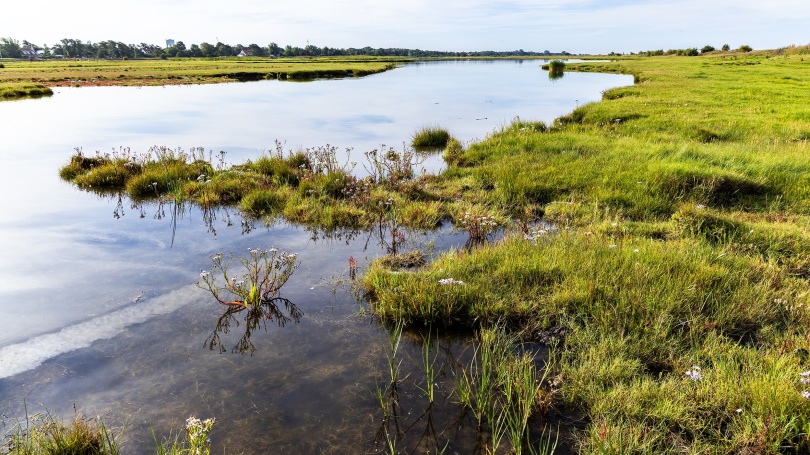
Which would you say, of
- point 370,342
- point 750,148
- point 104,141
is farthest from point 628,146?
point 104,141

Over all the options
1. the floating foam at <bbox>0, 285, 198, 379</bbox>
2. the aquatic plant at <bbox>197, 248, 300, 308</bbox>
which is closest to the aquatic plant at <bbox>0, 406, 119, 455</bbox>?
the floating foam at <bbox>0, 285, 198, 379</bbox>

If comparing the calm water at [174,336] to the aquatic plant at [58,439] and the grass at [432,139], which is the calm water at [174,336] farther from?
the grass at [432,139]

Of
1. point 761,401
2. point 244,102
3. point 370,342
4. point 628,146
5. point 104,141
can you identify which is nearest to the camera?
point 761,401

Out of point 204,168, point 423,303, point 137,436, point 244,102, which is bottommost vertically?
point 137,436

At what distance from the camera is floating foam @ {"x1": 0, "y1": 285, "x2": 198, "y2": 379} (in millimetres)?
5450

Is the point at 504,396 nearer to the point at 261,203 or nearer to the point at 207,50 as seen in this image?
the point at 261,203

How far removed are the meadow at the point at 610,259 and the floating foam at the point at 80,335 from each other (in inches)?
119

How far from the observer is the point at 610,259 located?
6.84 metres

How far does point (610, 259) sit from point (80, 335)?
7.34 meters

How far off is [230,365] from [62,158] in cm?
1629

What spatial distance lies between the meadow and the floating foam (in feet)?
9.90

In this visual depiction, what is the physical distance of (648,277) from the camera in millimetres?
6301

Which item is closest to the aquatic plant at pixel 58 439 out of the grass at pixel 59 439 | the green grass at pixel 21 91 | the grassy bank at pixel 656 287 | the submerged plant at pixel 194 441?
the grass at pixel 59 439

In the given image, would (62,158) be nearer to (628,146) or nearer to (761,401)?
(628,146)
